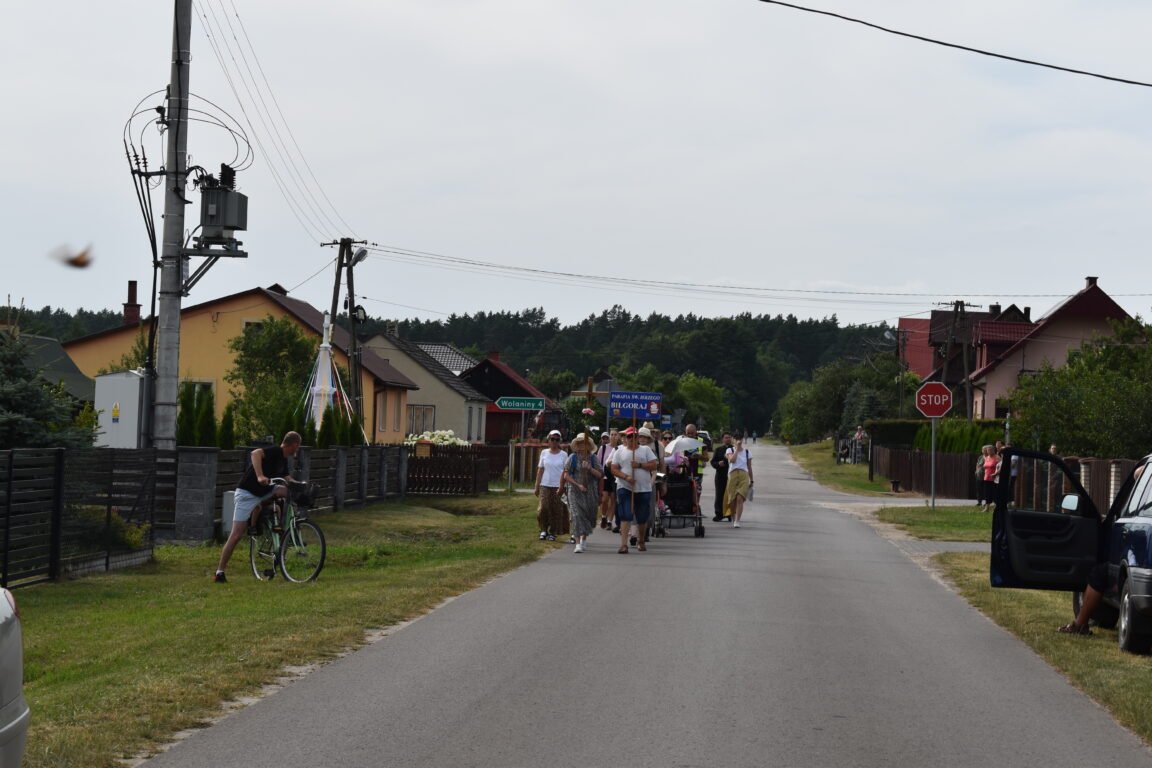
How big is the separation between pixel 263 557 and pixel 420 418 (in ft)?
173

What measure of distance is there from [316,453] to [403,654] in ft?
49.0

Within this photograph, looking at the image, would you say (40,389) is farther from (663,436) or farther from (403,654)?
(663,436)

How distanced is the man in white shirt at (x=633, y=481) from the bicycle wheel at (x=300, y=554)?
515cm

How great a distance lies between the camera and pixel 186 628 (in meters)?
10.7

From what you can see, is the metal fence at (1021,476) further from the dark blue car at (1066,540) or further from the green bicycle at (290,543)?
the green bicycle at (290,543)

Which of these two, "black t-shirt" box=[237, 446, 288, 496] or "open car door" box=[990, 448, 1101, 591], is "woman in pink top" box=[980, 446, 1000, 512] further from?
"black t-shirt" box=[237, 446, 288, 496]

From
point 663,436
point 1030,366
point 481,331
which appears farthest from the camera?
point 481,331

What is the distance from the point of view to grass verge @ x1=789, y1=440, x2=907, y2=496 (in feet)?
148

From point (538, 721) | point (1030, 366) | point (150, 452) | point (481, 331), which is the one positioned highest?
point (481, 331)

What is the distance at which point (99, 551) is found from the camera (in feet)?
50.1

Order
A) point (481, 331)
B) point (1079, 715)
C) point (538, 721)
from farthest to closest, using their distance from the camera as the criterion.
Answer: point (481, 331), point (1079, 715), point (538, 721)

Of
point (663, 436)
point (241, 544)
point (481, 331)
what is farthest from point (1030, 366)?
point (481, 331)

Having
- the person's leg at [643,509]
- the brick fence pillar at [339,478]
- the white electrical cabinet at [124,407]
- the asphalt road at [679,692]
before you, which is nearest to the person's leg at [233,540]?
the asphalt road at [679,692]

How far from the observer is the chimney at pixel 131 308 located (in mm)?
59219
